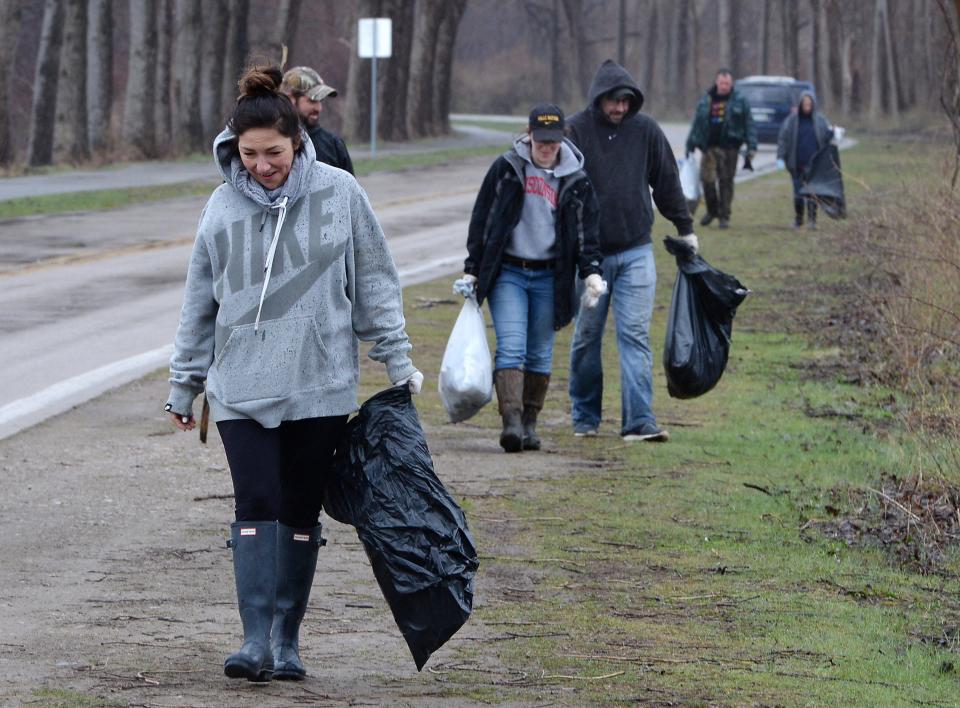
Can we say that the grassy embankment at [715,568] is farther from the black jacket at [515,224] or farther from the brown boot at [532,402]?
the black jacket at [515,224]

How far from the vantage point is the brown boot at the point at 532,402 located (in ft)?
30.5

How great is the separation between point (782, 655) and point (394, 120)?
138ft

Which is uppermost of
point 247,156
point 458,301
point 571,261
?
point 247,156

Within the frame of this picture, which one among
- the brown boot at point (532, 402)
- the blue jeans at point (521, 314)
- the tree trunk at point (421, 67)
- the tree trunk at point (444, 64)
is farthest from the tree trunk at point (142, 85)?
the blue jeans at point (521, 314)

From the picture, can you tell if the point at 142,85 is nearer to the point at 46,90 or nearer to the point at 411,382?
the point at 46,90

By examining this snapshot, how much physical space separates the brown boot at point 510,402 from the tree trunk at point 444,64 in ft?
137

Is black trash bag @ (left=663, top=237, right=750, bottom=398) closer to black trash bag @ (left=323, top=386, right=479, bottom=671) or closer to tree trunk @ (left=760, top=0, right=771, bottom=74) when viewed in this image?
black trash bag @ (left=323, top=386, right=479, bottom=671)

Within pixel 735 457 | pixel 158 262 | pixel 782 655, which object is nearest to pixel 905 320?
pixel 735 457

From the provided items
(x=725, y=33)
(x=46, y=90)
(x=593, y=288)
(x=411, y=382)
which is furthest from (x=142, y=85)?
(x=725, y=33)

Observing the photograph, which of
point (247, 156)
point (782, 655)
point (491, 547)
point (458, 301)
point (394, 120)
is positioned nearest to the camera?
point (247, 156)

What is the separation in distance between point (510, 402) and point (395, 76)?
127ft

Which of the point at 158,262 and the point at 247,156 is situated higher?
the point at 247,156

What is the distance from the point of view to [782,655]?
224 inches

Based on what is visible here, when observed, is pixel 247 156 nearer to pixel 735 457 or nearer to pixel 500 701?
pixel 500 701
